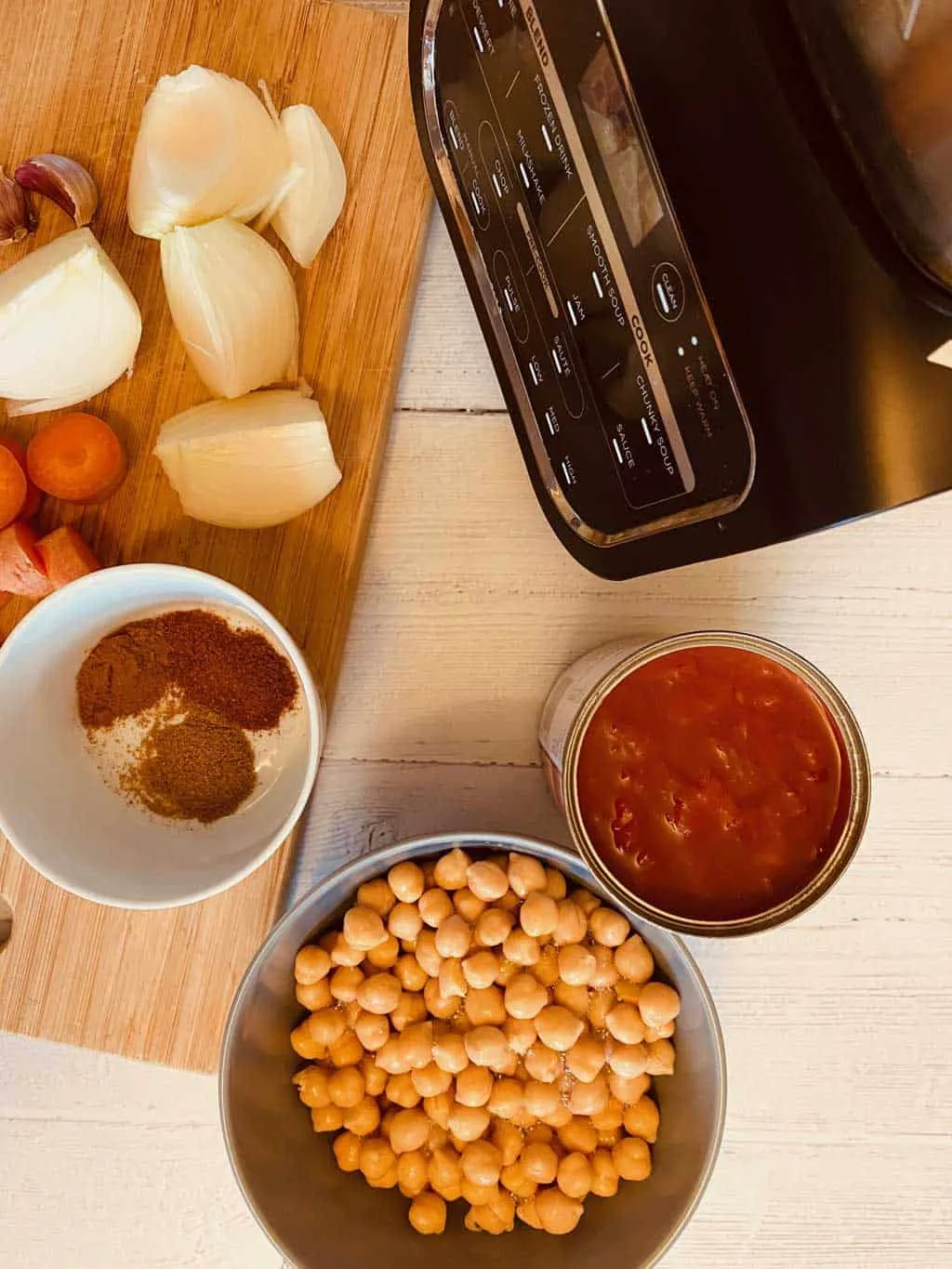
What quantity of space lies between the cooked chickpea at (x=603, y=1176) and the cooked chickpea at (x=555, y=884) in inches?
7.7

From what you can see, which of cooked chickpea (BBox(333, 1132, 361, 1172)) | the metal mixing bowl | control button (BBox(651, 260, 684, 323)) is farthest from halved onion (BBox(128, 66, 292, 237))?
cooked chickpea (BBox(333, 1132, 361, 1172))

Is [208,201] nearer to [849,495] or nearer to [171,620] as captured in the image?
[171,620]

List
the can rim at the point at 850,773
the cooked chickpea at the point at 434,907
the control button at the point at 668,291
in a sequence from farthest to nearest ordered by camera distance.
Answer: the cooked chickpea at the point at 434,907 < the can rim at the point at 850,773 < the control button at the point at 668,291

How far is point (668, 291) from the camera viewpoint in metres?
0.49

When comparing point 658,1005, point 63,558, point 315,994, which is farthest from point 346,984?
point 63,558

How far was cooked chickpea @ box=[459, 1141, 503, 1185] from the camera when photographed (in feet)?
2.29

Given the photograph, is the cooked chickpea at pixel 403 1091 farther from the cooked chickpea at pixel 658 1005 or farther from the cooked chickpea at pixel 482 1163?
the cooked chickpea at pixel 658 1005

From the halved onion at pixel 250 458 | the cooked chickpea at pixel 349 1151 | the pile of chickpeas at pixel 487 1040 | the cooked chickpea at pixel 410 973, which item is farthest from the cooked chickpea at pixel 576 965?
the halved onion at pixel 250 458

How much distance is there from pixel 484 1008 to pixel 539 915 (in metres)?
0.09

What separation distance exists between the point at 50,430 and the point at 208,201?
21cm

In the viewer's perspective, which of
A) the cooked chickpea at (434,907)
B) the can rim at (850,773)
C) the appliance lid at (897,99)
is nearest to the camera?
the appliance lid at (897,99)

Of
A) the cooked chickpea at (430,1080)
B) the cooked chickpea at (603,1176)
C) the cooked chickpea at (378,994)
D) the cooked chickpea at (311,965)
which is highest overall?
the cooked chickpea at (311,965)

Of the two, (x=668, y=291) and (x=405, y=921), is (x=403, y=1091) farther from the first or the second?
(x=668, y=291)

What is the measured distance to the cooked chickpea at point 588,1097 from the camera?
2.32 ft
